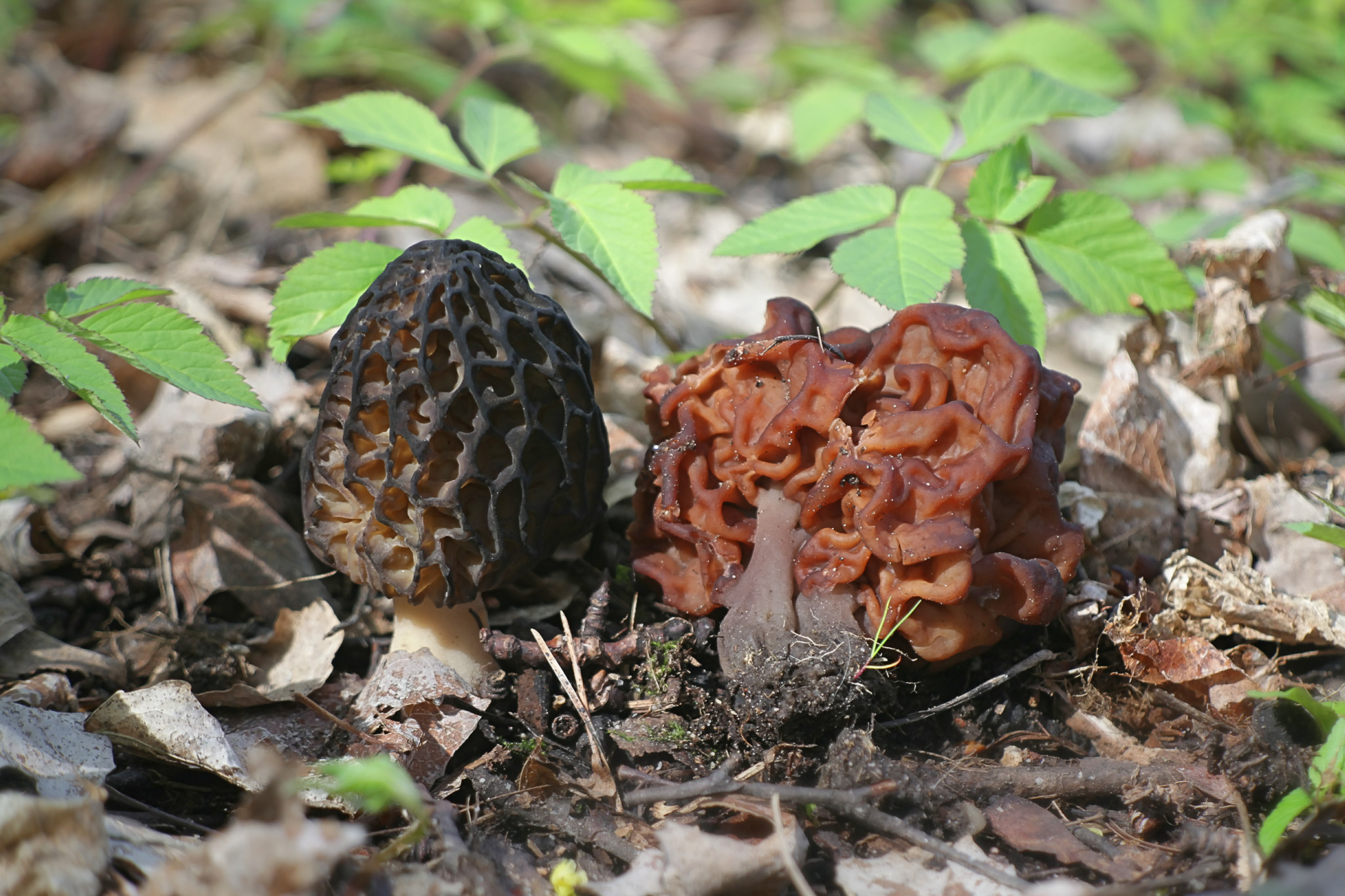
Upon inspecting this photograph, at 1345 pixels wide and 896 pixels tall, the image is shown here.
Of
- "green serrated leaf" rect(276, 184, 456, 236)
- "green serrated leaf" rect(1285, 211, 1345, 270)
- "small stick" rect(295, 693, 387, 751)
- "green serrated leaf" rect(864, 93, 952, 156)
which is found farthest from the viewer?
"green serrated leaf" rect(1285, 211, 1345, 270)

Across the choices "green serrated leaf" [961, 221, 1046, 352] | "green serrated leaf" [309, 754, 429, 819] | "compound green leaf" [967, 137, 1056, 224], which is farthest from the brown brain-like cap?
"compound green leaf" [967, 137, 1056, 224]

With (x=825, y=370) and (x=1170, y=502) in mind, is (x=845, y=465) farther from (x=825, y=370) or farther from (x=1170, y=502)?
(x=1170, y=502)

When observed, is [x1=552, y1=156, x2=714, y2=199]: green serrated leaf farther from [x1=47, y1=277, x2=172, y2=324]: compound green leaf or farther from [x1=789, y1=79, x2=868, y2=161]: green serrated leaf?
[x1=789, y1=79, x2=868, y2=161]: green serrated leaf

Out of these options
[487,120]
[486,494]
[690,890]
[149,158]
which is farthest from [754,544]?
[149,158]

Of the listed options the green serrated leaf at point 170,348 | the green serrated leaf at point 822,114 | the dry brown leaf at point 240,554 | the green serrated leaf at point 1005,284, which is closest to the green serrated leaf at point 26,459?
the green serrated leaf at point 170,348

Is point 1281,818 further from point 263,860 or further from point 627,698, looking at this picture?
point 263,860

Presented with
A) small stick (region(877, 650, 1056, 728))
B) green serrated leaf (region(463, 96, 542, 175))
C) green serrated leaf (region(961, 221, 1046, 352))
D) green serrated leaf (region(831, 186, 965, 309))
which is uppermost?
green serrated leaf (region(463, 96, 542, 175))
